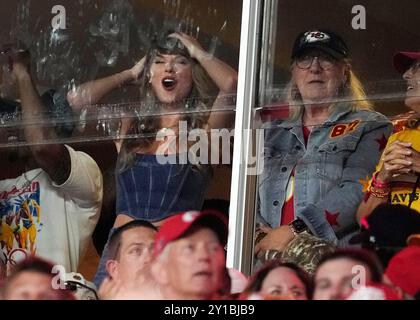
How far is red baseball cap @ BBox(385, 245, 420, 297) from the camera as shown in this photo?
2963mm

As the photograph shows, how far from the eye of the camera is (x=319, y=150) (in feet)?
11.1

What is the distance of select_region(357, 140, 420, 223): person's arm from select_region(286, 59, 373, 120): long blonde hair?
18 centimetres

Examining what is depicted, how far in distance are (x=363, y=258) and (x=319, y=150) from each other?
509 millimetres

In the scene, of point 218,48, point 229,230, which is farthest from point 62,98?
point 229,230

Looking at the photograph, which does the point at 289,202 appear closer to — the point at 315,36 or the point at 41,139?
the point at 315,36

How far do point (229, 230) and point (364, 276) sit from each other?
22.0 inches

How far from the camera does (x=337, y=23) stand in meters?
3.48

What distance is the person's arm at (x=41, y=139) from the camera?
378cm

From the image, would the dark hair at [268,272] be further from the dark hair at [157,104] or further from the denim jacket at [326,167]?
the dark hair at [157,104]

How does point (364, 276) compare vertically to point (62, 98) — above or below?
below

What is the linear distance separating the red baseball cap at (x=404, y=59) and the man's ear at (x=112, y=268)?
1.22m
